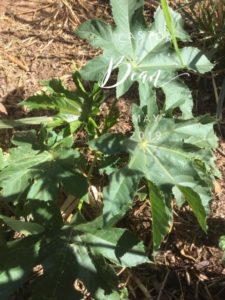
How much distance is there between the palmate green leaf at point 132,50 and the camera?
1.51 metres

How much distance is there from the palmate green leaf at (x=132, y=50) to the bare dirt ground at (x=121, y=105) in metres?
0.46

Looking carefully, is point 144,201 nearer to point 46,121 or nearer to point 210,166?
point 210,166

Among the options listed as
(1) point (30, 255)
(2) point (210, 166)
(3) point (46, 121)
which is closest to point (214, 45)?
(2) point (210, 166)

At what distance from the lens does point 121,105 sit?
2031 mm

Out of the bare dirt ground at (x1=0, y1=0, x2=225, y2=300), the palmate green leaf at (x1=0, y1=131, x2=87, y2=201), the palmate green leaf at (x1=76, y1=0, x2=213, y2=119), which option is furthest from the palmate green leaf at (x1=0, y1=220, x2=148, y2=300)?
the palmate green leaf at (x1=76, y1=0, x2=213, y2=119)

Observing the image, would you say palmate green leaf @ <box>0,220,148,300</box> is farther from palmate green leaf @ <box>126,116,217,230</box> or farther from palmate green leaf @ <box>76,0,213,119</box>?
palmate green leaf @ <box>76,0,213,119</box>

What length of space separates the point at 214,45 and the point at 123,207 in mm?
1026

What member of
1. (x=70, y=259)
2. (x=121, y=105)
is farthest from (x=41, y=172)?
(x=121, y=105)

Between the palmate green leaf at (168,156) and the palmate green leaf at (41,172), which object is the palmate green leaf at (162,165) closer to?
the palmate green leaf at (168,156)

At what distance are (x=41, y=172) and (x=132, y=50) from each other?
1.44ft

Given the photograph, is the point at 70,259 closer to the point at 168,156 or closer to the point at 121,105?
the point at 168,156

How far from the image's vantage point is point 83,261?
1407 mm

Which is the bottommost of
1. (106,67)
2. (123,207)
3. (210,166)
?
(210,166)

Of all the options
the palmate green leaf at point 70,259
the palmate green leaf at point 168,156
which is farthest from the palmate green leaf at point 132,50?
the palmate green leaf at point 70,259
